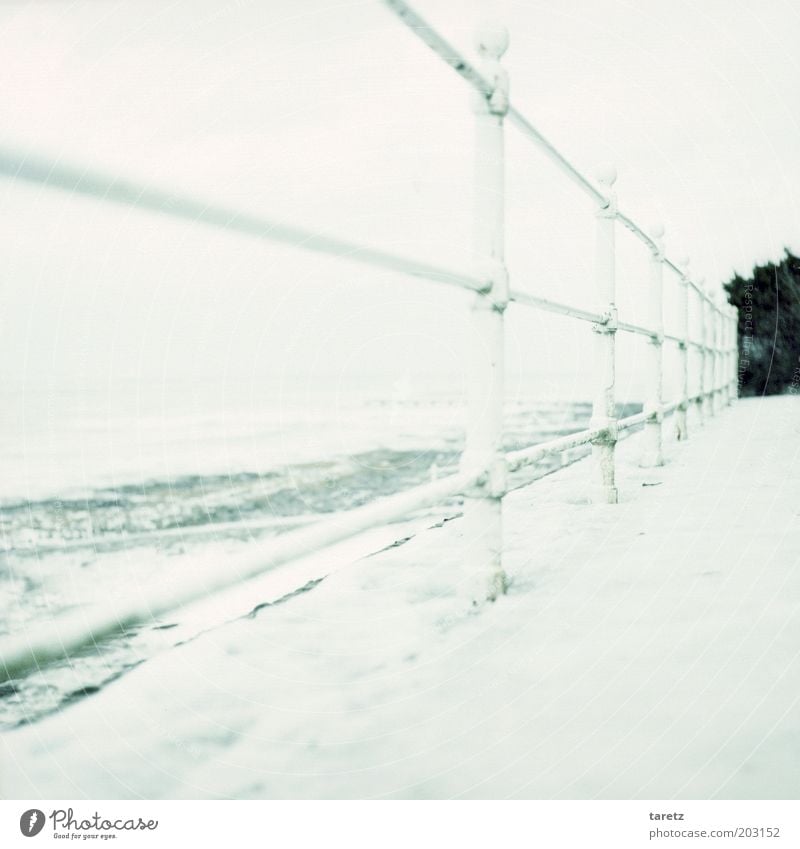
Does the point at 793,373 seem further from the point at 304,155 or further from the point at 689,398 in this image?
the point at 304,155

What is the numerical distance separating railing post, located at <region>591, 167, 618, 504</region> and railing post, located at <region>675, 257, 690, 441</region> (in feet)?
5.57

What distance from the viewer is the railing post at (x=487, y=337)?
1183 millimetres

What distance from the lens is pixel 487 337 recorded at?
119 centimetres

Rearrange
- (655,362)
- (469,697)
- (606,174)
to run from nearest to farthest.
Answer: (469,697), (606,174), (655,362)

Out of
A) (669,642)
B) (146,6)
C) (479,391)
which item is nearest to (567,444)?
(479,391)

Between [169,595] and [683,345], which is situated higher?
[683,345]

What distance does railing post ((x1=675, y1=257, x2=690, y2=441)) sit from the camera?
3738mm

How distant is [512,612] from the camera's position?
3.75ft

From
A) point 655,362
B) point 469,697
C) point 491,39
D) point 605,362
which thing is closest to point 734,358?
point 655,362

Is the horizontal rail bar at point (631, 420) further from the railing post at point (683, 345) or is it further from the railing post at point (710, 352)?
the railing post at point (710, 352)

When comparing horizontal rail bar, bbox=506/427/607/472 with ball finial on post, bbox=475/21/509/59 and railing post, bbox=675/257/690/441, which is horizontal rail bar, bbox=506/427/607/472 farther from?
railing post, bbox=675/257/690/441

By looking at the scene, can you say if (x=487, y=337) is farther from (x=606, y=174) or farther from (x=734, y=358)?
(x=734, y=358)

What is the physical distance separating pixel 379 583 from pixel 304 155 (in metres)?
0.71

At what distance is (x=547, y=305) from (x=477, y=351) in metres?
0.34
